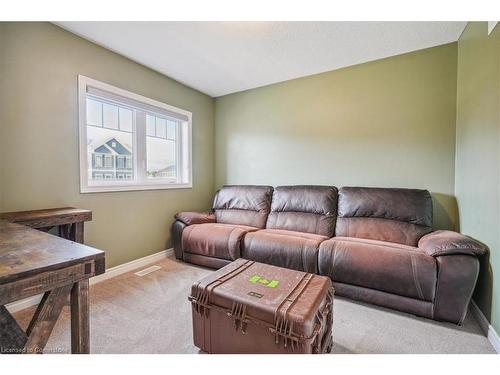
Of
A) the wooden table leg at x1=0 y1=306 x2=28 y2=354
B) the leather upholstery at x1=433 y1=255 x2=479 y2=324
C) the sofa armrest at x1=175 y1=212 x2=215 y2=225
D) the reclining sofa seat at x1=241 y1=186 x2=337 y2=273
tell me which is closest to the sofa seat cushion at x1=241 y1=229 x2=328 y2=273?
the reclining sofa seat at x1=241 y1=186 x2=337 y2=273

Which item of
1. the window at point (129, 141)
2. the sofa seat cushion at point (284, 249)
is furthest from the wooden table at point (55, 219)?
the sofa seat cushion at point (284, 249)

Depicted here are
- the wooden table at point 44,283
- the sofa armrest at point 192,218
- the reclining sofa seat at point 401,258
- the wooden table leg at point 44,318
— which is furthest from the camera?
the sofa armrest at point 192,218

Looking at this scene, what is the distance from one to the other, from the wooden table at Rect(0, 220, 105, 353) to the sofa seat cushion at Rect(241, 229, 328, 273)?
1.58 meters

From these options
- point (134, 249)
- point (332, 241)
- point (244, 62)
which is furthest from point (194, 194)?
point (332, 241)

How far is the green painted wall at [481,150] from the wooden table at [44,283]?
2.36m

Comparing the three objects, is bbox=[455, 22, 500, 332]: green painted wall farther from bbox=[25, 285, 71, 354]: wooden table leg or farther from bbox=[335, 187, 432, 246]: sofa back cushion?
bbox=[25, 285, 71, 354]: wooden table leg

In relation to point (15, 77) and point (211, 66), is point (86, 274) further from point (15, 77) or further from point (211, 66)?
point (211, 66)

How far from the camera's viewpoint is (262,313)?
1.15 m

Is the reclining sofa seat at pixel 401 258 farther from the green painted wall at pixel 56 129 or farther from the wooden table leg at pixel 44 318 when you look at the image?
the green painted wall at pixel 56 129

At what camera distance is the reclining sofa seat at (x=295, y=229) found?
2.19 metres

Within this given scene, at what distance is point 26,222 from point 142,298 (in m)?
1.06

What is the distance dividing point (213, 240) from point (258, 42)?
84.3 inches

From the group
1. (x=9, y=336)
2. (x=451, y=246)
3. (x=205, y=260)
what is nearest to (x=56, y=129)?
(x=9, y=336)

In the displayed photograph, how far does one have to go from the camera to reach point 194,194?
3.55 metres
